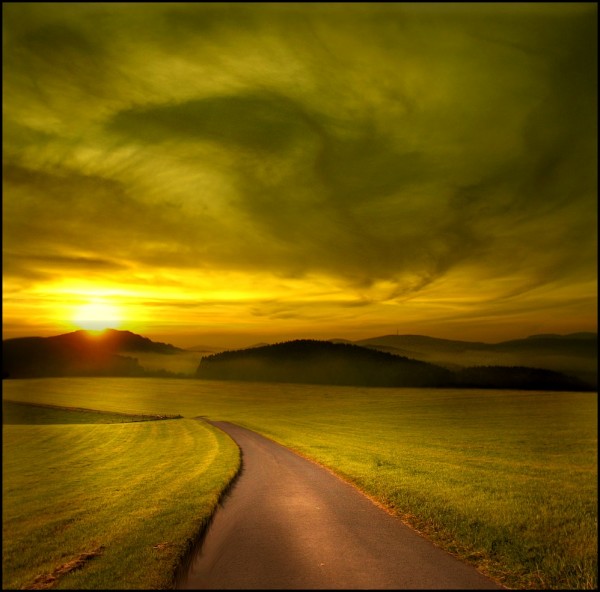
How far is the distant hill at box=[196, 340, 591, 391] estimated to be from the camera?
124 meters

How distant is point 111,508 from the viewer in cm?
1504

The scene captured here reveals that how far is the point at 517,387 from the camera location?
11706 centimetres

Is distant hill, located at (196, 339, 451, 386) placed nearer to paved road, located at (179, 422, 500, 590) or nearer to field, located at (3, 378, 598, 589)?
field, located at (3, 378, 598, 589)

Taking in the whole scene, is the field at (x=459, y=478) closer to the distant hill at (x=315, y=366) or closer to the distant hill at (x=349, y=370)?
the distant hill at (x=349, y=370)

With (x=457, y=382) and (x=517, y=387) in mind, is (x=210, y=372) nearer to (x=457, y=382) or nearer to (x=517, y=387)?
(x=457, y=382)

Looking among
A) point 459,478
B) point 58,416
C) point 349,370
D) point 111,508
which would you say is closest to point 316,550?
point 111,508

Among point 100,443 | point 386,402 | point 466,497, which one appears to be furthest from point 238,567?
point 386,402

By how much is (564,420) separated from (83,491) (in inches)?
2386

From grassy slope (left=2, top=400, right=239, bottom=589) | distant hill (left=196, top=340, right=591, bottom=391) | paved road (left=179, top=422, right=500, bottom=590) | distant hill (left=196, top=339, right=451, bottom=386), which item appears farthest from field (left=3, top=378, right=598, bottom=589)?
distant hill (left=196, top=339, right=451, bottom=386)

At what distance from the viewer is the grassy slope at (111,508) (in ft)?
31.0

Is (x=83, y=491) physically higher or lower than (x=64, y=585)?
lower

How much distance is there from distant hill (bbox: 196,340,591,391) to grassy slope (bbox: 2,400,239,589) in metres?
111

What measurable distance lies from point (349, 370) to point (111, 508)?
14019cm

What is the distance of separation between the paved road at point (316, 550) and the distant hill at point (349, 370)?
119454 mm
